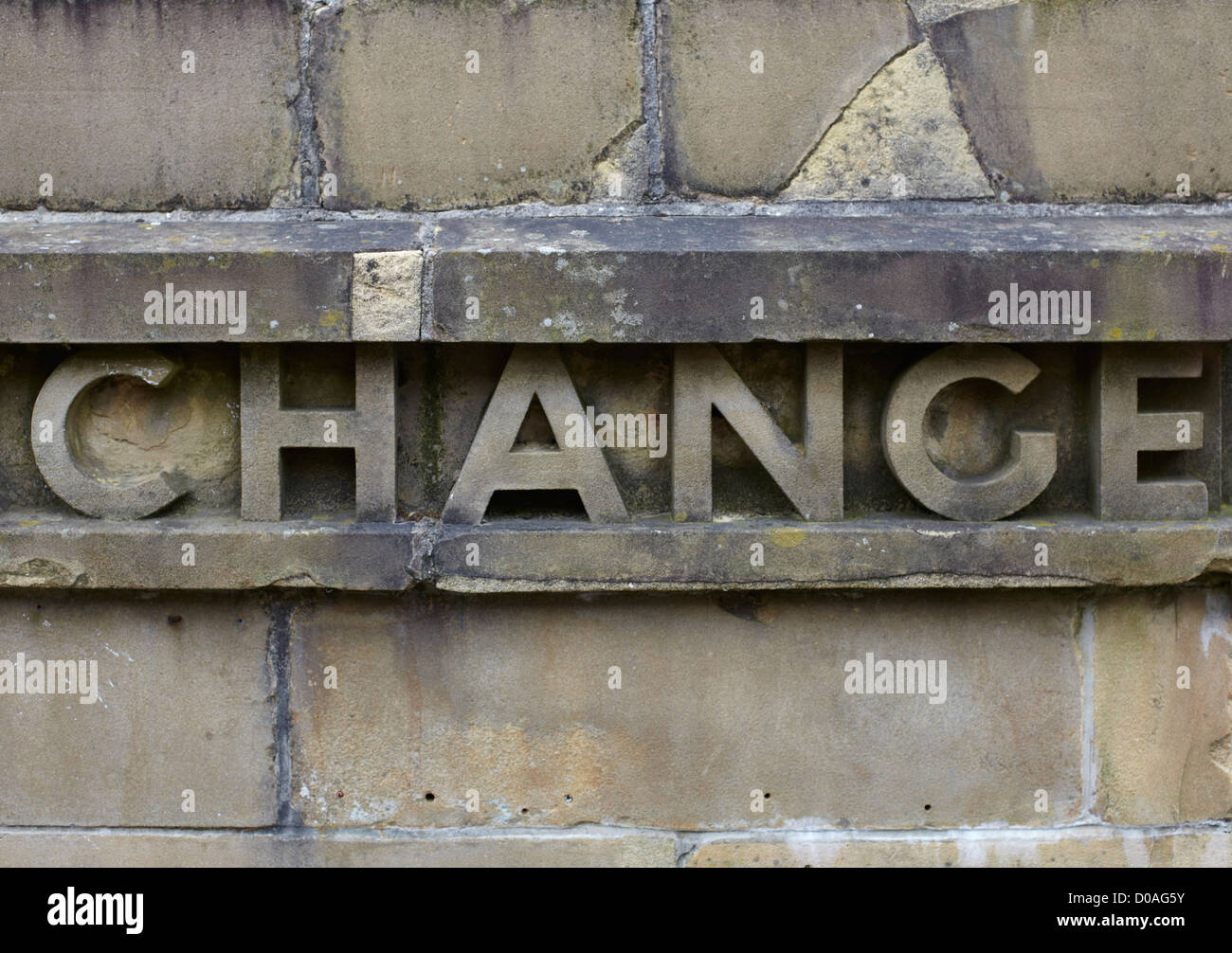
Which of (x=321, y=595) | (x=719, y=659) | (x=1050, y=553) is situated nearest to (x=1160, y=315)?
(x=1050, y=553)

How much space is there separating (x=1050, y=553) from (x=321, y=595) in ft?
5.61

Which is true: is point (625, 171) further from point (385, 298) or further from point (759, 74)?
point (385, 298)

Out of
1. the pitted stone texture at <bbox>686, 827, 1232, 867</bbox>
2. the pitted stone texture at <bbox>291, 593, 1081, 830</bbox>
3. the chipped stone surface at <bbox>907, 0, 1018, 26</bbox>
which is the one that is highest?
the chipped stone surface at <bbox>907, 0, 1018, 26</bbox>

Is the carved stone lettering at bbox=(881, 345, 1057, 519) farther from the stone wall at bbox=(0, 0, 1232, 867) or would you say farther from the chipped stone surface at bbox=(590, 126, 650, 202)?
the chipped stone surface at bbox=(590, 126, 650, 202)

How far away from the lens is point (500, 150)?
239cm

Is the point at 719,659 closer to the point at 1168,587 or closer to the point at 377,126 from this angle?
the point at 1168,587

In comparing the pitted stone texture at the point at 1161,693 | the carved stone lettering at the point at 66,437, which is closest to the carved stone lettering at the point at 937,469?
the pitted stone texture at the point at 1161,693

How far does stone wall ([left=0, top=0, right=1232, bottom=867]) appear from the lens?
2295mm

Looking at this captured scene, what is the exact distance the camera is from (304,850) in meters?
2.43

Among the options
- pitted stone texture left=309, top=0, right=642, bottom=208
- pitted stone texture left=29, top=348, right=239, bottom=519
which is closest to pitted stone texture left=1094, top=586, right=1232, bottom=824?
pitted stone texture left=309, top=0, right=642, bottom=208

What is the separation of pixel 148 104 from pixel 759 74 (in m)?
1.46

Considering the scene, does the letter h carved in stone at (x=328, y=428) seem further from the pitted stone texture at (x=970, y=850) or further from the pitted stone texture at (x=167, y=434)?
the pitted stone texture at (x=970, y=850)

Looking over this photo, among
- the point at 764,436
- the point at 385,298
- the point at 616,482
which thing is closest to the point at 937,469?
the point at 764,436

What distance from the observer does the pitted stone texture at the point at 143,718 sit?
2.39 m
